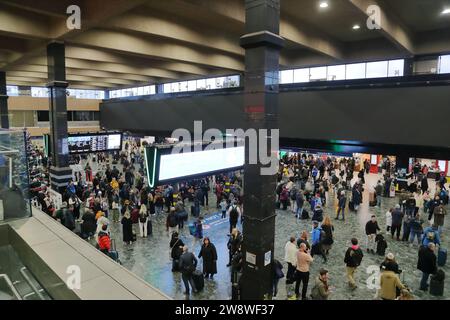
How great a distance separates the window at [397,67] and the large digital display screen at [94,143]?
47.6 ft

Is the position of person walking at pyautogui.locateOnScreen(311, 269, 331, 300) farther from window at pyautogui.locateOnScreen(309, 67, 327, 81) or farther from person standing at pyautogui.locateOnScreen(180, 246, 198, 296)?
window at pyautogui.locateOnScreen(309, 67, 327, 81)

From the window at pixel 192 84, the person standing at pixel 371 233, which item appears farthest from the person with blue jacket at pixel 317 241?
the window at pixel 192 84

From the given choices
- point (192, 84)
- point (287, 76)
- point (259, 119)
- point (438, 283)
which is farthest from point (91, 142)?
point (438, 283)

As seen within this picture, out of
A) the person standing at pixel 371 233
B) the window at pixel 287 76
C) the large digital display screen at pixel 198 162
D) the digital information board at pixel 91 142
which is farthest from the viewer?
the window at pixel 287 76

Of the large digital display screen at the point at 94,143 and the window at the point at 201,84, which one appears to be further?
the window at the point at 201,84

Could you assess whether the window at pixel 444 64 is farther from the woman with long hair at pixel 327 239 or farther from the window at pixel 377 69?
the woman with long hair at pixel 327 239

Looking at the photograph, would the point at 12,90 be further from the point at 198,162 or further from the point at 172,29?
the point at 198,162

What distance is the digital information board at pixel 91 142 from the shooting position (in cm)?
1497

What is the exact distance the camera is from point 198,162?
779cm

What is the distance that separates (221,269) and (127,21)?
8.24m

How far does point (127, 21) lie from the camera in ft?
33.2

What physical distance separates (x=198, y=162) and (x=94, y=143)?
33.3 feet
